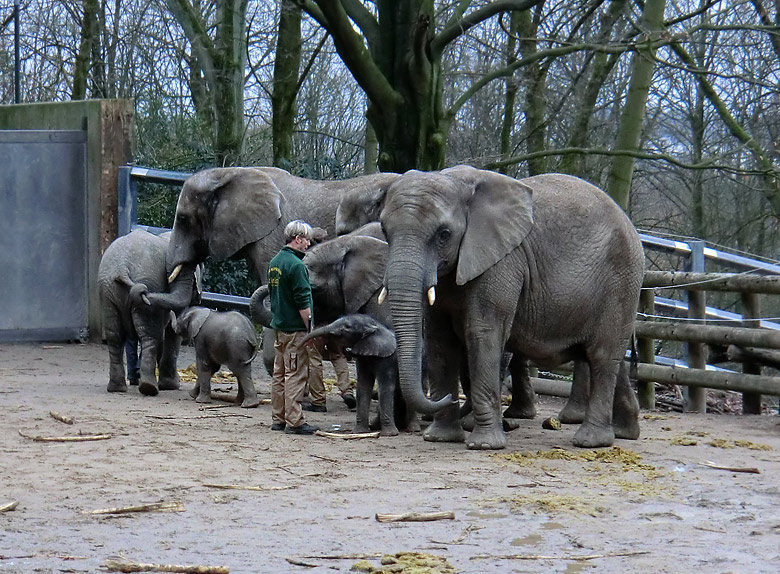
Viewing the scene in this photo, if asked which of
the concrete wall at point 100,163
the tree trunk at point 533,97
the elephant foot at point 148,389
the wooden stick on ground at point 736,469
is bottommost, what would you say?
the wooden stick on ground at point 736,469

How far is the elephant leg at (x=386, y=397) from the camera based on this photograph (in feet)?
32.4

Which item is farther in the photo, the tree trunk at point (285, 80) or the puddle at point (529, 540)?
the tree trunk at point (285, 80)

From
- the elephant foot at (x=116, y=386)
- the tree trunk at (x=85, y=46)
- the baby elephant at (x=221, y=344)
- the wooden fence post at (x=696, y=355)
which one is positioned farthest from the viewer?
the tree trunk at (x=85, y=46)

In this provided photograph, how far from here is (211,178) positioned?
12727 mm

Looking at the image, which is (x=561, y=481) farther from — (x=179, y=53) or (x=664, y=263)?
(x=179, y=53)

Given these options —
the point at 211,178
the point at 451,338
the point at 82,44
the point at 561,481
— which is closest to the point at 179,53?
the point at 82,44

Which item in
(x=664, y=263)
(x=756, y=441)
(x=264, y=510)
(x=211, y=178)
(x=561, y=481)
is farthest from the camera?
(x=664, y=263)

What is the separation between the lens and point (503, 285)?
9.32 metres

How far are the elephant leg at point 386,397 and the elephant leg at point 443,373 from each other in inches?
12.5

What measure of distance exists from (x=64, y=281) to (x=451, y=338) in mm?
8329

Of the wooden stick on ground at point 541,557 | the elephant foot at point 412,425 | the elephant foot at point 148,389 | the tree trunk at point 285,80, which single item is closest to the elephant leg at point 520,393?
the elephant foot at point 412,425

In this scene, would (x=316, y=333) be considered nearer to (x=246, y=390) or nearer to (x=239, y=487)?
(x=246, y=390)

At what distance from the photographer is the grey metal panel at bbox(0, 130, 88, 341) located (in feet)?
54.1

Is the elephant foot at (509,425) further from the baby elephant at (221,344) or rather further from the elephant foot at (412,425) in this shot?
the baby elephant at (221,344)
